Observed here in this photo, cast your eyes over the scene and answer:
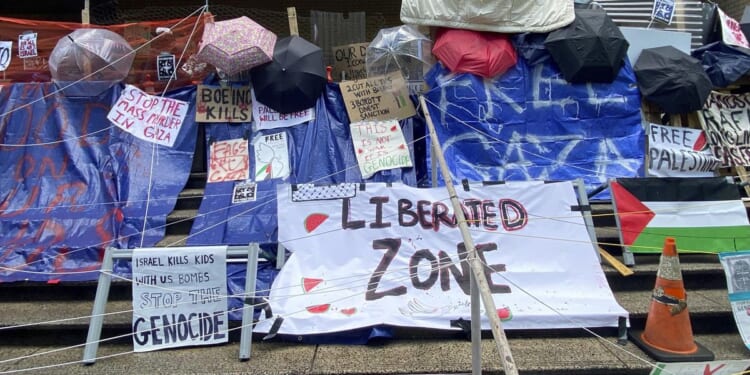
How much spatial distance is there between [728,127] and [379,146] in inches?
161

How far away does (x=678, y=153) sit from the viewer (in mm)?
5520

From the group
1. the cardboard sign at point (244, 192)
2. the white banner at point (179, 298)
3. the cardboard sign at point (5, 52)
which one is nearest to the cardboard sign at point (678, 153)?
the cardboard sign at point (244, 192)

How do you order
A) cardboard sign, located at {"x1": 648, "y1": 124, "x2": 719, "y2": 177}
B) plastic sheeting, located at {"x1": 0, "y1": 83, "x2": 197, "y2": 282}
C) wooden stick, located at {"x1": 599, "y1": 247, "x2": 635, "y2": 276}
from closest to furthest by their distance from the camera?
wooden stick, located at {"x1": 599, "y1": 247, "x2": 635, "y2": 276} < plastic sheeting, located at {"x1": 0, "y1": 83, "x2": 197, "y2": 282} < cardboard sign, located at {"x1": 648, "y1": 124, "x2": 719, "y2": 177}

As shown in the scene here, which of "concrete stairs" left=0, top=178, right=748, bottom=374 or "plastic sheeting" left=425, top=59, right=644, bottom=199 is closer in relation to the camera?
"concrete stairs" left=0, top=178, right=748, bottom=374

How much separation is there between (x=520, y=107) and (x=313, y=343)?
3.50 metres

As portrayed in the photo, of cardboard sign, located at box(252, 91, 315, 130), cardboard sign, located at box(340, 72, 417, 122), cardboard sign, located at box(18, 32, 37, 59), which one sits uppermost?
cardboard sign, located at box(18, 32, 37, 59)

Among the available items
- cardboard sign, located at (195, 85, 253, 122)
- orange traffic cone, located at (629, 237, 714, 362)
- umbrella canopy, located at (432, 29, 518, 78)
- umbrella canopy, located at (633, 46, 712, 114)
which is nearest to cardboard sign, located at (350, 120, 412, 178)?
umbrella canopy, located at (432, 29, 518, 78)

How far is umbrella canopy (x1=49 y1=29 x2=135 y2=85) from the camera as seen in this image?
5496mm

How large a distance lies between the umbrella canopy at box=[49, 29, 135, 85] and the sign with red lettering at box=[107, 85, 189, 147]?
0.91ft

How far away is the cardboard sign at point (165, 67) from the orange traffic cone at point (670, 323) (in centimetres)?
537

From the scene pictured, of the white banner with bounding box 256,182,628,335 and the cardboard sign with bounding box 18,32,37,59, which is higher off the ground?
the cardboard sign with bounding box 18,32,37,59

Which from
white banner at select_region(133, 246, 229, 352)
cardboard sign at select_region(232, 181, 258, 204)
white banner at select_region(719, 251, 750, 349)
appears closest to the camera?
white banner at select_region(719, 251, 750, 349)

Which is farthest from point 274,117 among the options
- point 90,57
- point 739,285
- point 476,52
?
point 739,285

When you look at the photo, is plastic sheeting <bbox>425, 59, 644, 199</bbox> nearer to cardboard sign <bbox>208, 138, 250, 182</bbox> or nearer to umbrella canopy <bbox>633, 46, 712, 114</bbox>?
umbrella canopy <bbox>633, 46, 712, 114</bbox>
